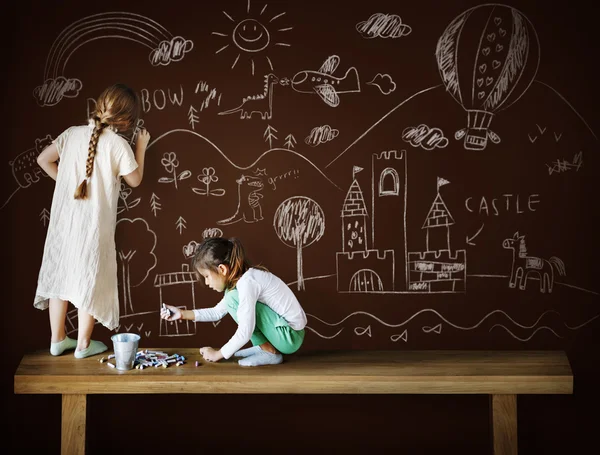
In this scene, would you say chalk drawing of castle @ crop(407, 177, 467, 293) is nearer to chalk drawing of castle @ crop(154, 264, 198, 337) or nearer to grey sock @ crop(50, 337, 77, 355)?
chalk drawing of castle @ crop(154, 264, 198, 337)

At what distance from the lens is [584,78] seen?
3.55m

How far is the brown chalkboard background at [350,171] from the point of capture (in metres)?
3.56

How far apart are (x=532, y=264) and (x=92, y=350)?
2.16m

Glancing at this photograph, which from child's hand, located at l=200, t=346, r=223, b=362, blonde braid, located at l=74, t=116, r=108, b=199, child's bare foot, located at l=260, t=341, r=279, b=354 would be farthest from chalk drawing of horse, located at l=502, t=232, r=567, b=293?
blonde braid, located at l=74, t=116, r=108, b=199

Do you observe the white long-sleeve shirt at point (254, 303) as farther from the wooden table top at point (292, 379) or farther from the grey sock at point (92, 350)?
the grey sock at point (92, 350)

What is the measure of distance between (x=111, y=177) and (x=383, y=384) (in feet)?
5.01

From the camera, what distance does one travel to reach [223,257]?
3.17 meters

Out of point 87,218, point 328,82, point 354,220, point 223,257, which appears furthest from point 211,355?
point 328,82

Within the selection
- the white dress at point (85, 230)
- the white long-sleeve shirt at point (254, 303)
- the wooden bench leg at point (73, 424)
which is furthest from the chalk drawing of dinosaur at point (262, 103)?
the wooden bench leg at point (73, 424)

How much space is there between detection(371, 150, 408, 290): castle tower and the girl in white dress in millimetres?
1177

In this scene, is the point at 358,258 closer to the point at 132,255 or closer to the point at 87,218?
the point at 132,255

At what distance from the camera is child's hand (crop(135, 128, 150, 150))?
11.5ft

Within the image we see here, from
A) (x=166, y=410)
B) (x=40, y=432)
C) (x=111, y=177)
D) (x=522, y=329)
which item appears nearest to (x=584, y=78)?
(x=522, y=329)

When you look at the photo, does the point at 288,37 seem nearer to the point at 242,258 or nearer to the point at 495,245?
the point at 242,258
